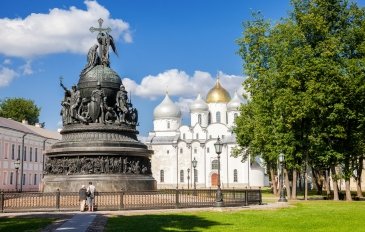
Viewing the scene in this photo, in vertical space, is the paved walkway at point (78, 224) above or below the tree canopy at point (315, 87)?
below

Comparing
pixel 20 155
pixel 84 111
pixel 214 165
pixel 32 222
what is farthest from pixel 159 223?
pixel 214 165

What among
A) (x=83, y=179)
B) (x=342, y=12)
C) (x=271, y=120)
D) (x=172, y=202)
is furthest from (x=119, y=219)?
(x=342, y=12)

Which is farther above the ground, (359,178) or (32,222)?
(359,178)

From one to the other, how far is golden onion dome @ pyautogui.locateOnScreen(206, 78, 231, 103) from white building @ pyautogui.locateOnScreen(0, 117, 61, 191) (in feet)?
157

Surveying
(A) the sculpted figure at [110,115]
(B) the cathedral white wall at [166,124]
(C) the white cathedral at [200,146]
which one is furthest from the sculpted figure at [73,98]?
(B) the cathedral white wall at [166,124]

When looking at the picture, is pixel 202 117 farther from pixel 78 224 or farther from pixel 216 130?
pixel 78 224

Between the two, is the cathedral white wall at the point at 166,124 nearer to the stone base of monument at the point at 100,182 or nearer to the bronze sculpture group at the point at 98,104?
the bronze sculpture group at the point at 98,104

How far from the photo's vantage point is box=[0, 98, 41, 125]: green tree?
83000 millimetres

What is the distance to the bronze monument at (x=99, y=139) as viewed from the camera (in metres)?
28.2

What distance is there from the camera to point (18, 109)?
83.6 metres

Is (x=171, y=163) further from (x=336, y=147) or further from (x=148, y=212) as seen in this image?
(x=148, y=212)

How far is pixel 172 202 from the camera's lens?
25734 millimetres

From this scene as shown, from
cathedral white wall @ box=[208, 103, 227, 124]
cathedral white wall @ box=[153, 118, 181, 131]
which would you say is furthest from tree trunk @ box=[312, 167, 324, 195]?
cathedral white wall @ box=[153, 118, 181, 131]

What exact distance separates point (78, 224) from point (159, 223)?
2.73 m
